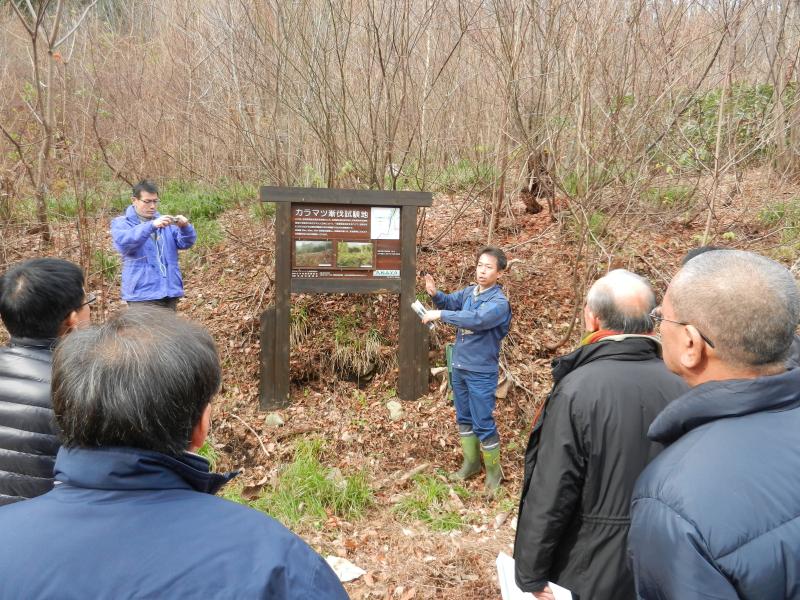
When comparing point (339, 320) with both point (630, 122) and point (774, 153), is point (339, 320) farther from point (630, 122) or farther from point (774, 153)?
point (774, 153)

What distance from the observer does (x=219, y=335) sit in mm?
7113

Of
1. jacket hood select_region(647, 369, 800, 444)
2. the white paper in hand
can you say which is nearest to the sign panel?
the white paper in hand

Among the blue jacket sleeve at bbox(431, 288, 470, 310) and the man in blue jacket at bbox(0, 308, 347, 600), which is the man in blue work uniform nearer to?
the blue jacket sleeve at bbox(431, 288, 470, 310)

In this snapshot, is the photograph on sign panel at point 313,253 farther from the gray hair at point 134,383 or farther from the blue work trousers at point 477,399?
the gray hair at point 134,383

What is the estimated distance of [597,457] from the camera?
2201 millimetres

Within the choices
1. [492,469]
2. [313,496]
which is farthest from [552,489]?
[313,496]

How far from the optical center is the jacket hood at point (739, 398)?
1.42 meters

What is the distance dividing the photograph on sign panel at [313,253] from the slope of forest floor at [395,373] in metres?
1.14

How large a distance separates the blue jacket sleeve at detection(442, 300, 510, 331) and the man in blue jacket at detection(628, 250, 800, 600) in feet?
9.38

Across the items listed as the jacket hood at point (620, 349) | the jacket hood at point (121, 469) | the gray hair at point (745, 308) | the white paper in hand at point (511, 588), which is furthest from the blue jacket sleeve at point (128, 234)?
the gray hair at point (745, 308)

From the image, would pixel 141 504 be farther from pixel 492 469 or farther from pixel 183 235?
pixel 183 235

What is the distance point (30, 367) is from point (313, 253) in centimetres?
398

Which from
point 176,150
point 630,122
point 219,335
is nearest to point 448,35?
point 630,122

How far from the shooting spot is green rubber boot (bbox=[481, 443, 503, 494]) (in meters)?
4.96
